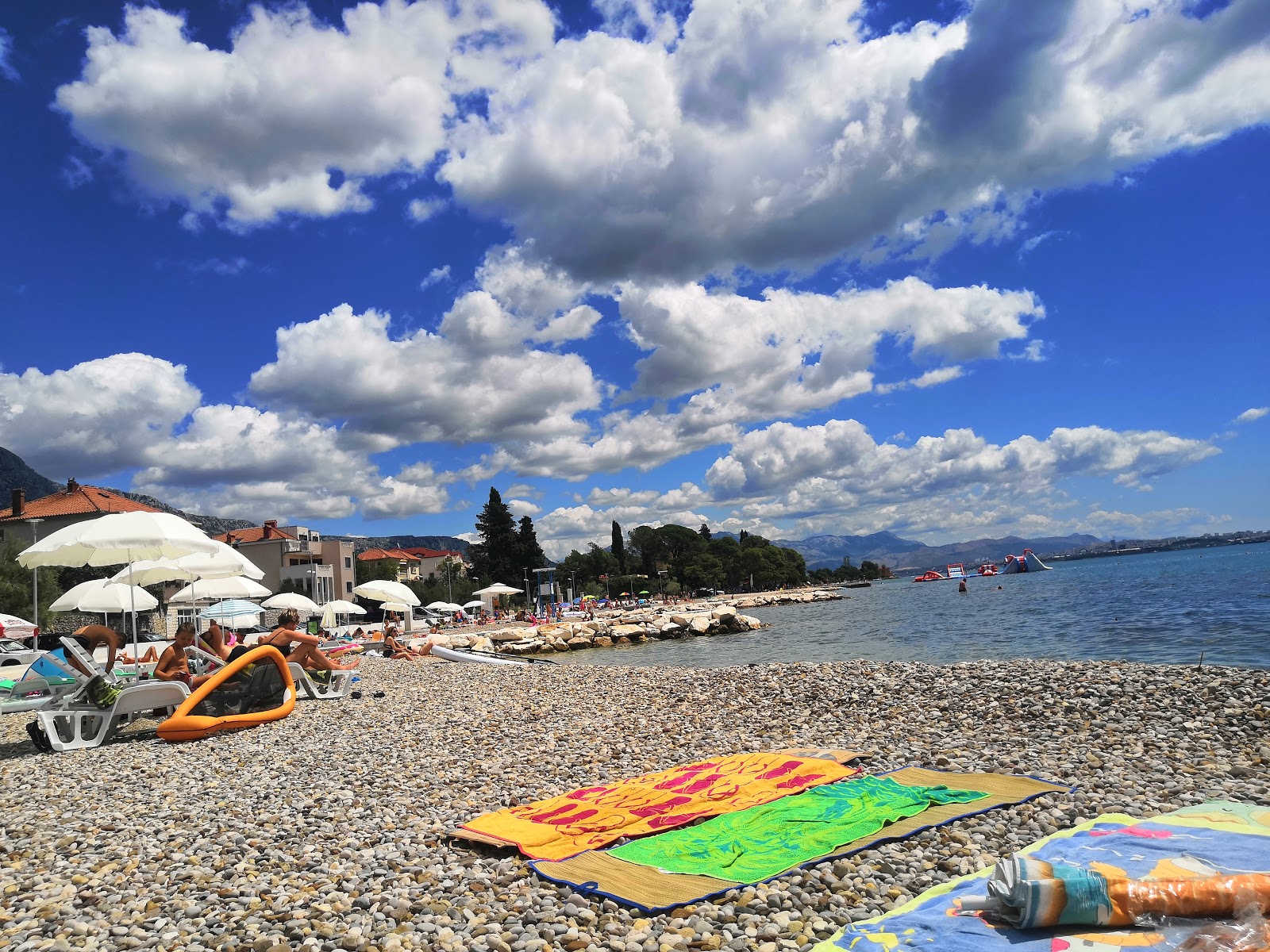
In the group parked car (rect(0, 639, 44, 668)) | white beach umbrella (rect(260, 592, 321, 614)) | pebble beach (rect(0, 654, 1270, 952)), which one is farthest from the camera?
white beach umbrella (rect(260, 592, 321, 614))

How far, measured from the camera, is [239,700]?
10242 millimetres

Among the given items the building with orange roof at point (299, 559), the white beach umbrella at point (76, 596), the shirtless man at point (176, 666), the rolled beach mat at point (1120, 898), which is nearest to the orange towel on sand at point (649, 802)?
the rolled beach mat at point (1120, 898)

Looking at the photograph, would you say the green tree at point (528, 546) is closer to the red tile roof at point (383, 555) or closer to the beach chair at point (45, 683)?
the red tile roof at point (383, 555)

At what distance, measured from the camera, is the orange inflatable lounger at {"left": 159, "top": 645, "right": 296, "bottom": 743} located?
9.22 m

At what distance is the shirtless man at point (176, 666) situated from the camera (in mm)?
10305

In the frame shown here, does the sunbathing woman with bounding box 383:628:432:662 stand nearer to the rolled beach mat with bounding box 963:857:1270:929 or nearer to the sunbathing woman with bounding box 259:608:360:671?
the sunbathing woman with bounding box 259:608:360:671

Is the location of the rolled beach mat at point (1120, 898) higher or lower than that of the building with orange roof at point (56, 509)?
lower

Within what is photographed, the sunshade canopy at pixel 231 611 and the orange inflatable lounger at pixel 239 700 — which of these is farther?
the sunshade canopy at pixel 231 611

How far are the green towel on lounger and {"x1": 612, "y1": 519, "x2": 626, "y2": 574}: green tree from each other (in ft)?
364

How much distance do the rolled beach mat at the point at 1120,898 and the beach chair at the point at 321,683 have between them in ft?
35.6

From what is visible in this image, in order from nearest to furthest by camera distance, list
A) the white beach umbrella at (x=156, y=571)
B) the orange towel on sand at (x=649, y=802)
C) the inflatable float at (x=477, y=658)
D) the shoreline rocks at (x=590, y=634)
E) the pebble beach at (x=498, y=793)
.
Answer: the pebble beach at (x=498, y=793)
the orange towel on sand at (x=649, y=802)
the white beach umbrella at (x=156, y=571)
the inflatable float at (x=477, y=658)
the shoreline rocks at (x=590, y=634)

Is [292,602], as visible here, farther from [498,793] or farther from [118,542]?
[498,793]

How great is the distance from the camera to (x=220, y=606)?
76.9 ft

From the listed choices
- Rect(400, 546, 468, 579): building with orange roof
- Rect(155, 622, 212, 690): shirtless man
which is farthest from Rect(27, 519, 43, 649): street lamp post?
Rect(400, 546, 468, 579): building with orange roof
